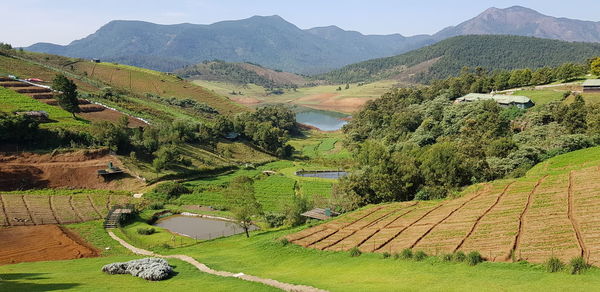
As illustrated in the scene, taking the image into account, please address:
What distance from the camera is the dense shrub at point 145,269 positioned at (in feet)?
91.0

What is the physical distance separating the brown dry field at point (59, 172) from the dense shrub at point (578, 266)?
202 feet

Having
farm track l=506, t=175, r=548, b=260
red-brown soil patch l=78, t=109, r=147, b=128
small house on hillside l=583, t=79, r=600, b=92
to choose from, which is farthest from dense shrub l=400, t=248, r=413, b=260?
small house on hillside l=583, t=79, r=600, b=92

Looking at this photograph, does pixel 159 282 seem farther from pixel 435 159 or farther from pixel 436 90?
pixel 436 90

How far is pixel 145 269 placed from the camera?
2831cm

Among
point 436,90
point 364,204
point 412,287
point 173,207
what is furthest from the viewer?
point 436,90

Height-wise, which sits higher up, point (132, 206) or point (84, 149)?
point (84, 149)

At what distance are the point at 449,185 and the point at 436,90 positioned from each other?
78.3 m

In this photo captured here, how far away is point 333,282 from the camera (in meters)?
25.2

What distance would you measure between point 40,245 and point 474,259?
43232 mm

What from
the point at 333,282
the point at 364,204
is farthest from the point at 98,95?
the point at 333,282

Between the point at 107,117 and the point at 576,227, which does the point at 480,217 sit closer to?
the point at 576,227

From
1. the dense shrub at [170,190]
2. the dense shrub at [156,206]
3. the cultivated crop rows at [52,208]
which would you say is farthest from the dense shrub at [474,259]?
the dense shrub at [170,190]

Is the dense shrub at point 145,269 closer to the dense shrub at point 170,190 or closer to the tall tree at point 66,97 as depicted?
the dense shrub at point 170,190

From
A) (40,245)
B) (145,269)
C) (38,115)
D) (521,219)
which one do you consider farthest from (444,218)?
(38,115)
